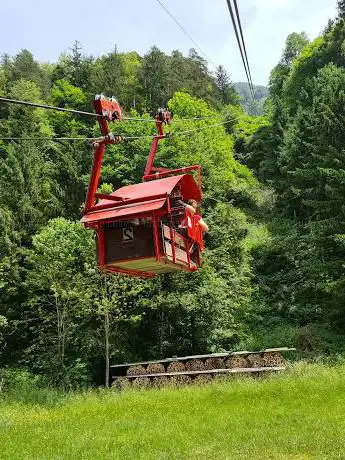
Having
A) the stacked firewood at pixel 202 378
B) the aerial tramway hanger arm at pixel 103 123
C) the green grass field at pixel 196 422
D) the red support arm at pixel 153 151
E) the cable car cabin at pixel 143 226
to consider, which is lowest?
the green grass field at pixel 196 422

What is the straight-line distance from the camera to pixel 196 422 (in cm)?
1289

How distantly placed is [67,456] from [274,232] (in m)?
30.2

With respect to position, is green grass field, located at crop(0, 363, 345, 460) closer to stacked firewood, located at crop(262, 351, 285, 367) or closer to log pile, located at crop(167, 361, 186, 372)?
stacked firewood, located at crop(262, 351, 285, 367)

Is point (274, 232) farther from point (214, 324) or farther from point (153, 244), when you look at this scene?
point (153, 244)

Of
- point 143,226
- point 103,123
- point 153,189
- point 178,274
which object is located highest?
point 178,274

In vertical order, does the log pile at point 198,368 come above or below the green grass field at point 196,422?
above

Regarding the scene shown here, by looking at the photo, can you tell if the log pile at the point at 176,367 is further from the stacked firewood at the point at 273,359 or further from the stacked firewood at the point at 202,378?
the stacked firewood at the point at 273,359

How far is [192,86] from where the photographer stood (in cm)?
5988

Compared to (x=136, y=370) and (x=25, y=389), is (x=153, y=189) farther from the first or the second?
(x=136, y=370)

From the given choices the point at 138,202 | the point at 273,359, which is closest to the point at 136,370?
the point at 273,359

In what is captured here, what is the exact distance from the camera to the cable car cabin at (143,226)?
325 inches

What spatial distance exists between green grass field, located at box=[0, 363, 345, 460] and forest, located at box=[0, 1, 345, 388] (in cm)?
568

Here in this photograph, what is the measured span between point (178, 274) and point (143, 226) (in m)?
17.2

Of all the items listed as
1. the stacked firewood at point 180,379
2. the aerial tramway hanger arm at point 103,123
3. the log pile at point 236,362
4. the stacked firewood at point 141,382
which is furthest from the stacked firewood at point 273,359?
the aerial tramway hanger arm at point 103,123
